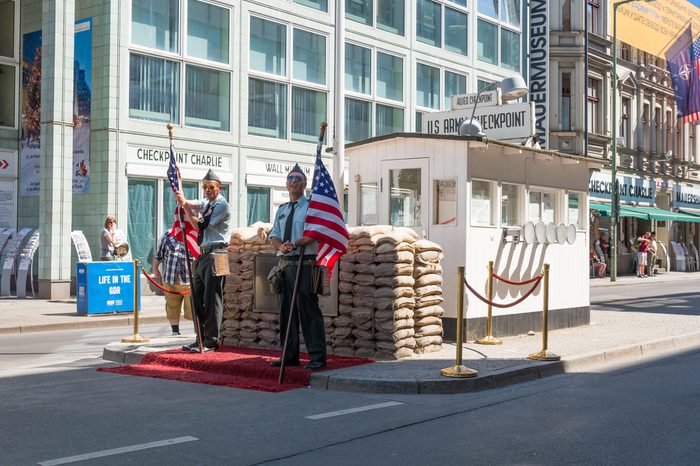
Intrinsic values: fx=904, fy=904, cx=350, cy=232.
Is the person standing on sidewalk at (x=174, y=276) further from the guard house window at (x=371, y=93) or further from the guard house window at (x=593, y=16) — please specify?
the guard house window at (x=593, y=16)

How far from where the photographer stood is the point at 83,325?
15.7 meters

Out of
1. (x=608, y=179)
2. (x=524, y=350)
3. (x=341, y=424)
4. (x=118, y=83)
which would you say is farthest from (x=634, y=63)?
(x=341, y=424)

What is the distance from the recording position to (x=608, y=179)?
132 ft

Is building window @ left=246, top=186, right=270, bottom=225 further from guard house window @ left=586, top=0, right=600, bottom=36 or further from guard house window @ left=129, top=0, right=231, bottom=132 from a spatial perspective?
guard house window @ left=586, top=0, right=600, bottom=36

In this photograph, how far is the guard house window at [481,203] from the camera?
12.0 meters

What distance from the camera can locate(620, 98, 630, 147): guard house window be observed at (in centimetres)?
4241

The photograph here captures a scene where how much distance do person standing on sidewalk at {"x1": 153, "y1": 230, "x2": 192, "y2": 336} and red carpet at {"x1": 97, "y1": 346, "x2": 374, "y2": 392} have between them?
2.13 meters

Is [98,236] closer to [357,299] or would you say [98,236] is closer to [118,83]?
[118,83]

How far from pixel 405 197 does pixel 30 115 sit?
44.8 feet

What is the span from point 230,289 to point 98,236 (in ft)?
35.8

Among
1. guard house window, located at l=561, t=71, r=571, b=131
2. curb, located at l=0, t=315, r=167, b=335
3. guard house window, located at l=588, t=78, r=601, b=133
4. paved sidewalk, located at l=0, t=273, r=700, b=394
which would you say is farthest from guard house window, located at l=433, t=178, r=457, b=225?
guard house window, located at l=588, t=78, r=601, b=133

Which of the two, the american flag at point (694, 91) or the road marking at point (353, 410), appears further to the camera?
the american flag at point (694, 91)

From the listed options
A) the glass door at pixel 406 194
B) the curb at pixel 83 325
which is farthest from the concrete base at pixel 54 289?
the glass door at pixel 406 194

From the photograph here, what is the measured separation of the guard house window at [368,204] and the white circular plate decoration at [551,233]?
2.60 metres
